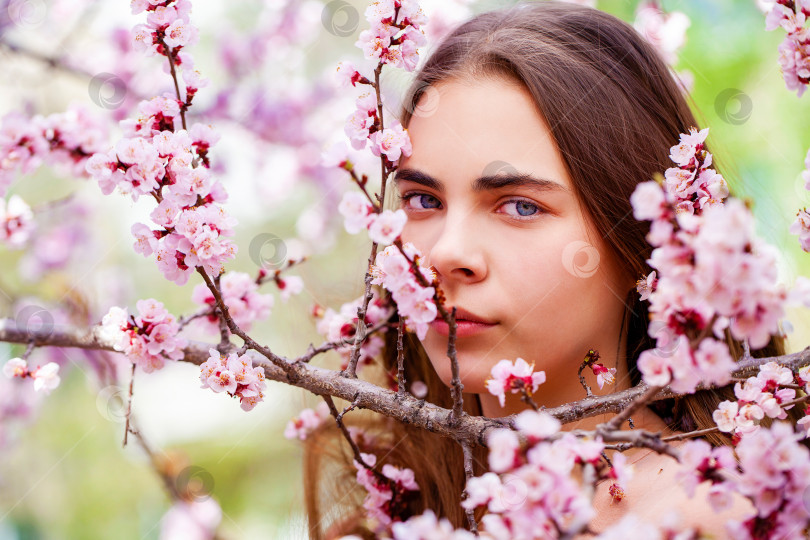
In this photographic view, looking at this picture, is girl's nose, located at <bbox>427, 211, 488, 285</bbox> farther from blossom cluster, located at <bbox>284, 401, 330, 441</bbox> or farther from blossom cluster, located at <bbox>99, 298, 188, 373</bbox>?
blossom cluster, located at <bbox>284, 401, 330, 441</bbox>

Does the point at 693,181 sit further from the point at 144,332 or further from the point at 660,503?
the point at 144,332

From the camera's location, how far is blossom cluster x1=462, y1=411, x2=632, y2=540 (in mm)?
674

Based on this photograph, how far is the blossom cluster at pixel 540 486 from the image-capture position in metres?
0.67

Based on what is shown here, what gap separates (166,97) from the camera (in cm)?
128

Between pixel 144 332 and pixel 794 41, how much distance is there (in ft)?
3.94

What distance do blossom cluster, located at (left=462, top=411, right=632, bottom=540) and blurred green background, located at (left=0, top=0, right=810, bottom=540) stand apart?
90.8 inches

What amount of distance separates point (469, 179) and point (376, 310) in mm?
473

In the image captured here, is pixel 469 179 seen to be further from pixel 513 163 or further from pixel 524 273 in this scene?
pixel 524 273

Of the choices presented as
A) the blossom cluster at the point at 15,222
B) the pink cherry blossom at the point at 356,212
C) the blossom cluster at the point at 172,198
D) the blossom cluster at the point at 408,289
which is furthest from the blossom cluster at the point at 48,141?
the blossom cluster at the point at 408,289

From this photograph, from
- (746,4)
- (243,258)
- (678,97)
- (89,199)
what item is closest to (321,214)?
(243,258)

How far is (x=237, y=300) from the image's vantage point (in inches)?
61.0

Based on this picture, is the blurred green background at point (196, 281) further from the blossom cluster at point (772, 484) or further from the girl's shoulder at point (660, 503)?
the blossom cluster at point (772, 484)
